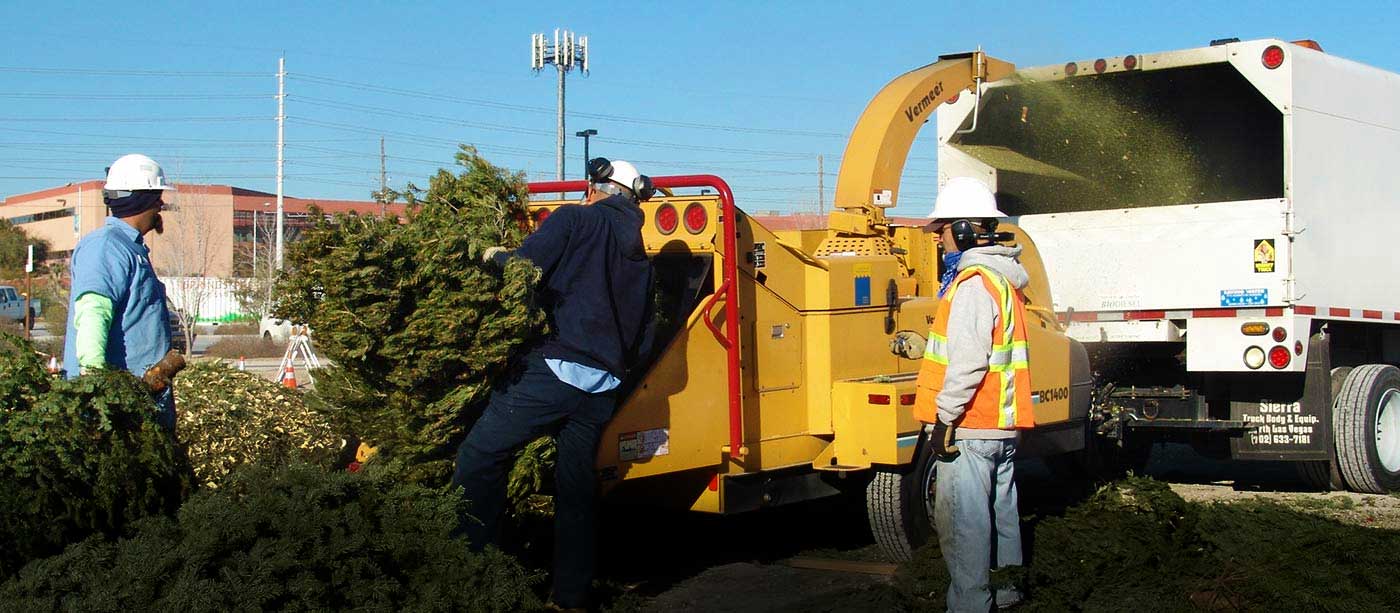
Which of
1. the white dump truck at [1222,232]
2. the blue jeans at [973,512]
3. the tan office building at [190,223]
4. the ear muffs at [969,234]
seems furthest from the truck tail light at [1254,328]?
the tan office building at [190,223]

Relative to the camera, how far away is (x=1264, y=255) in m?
9.22

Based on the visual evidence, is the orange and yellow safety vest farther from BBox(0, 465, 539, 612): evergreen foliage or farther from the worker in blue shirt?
the worker in blue shirt

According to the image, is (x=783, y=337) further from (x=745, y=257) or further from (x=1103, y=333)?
(x=1103, y=333)

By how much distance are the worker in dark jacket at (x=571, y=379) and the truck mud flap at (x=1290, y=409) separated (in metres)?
5.76

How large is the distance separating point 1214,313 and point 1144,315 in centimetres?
51

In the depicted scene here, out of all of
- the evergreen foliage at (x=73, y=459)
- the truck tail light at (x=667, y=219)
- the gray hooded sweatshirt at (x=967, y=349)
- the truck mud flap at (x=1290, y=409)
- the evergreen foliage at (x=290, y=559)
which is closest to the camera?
the evergreen foliage at (x=290, y=559)

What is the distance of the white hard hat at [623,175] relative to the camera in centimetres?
613

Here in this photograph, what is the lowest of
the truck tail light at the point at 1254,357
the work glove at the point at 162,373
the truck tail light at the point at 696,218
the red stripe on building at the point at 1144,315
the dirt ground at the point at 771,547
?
the dirt ground at the point at 771,547

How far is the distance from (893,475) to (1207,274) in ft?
11.8

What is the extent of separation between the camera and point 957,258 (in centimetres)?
637

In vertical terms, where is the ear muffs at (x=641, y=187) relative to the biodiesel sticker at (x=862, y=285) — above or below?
above

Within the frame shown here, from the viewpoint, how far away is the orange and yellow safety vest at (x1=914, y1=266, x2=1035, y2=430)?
5738 mm

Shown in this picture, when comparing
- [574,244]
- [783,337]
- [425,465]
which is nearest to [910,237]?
[783,337]

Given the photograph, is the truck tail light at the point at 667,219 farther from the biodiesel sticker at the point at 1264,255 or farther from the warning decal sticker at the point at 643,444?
the biodiesel sticker at the point at 1264,255
